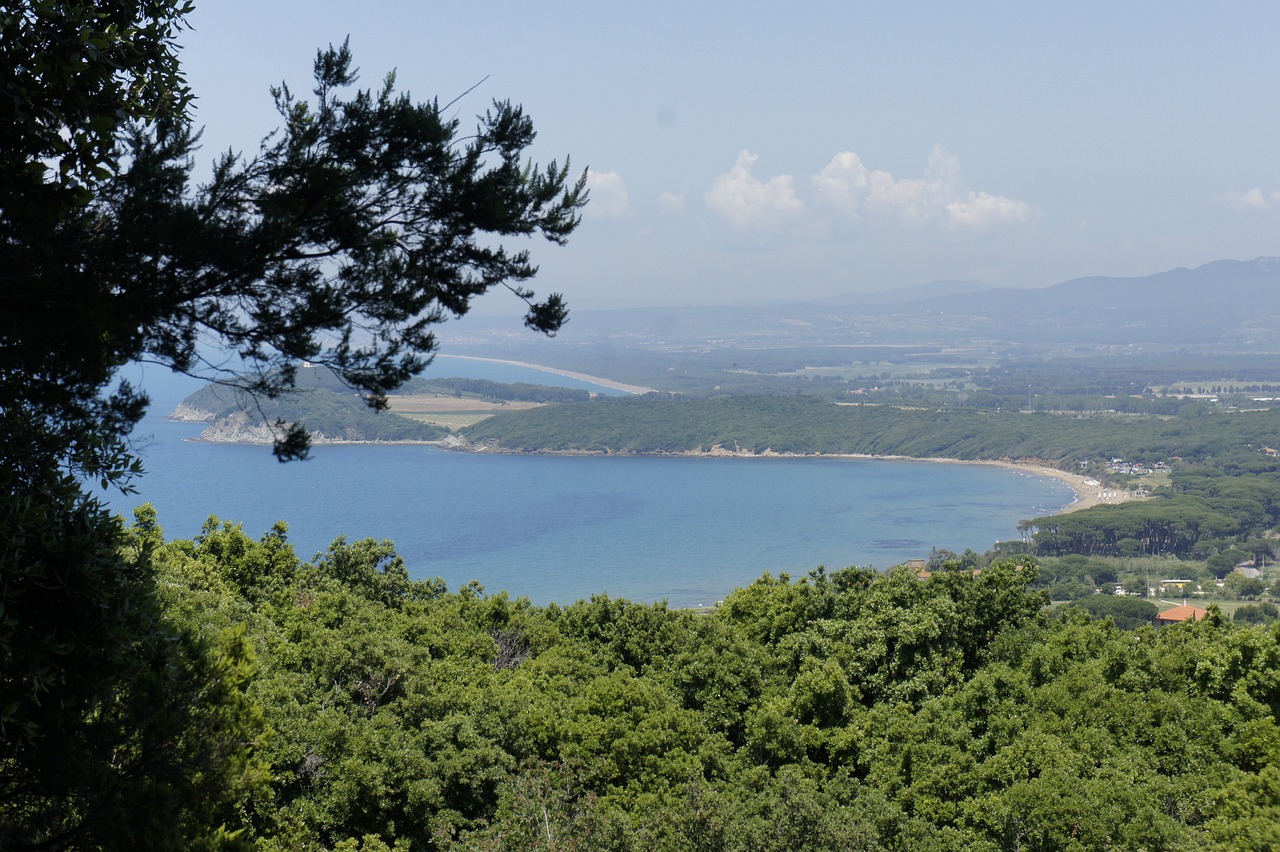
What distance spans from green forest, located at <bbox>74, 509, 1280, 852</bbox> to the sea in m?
23.9

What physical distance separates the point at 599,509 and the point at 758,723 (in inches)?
2006

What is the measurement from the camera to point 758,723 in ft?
31.9

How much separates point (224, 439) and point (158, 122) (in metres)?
76.9

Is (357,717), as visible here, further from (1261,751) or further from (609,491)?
(609,491)

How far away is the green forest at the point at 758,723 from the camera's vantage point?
7.25 meters

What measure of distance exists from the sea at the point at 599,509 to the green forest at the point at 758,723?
78.3 ft

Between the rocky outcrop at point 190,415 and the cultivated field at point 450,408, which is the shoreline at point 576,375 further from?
the rocky outcrop at point 190,415

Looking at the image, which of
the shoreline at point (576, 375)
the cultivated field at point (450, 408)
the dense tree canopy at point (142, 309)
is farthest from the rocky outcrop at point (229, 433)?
the dense tree canopy at point (142, 309)

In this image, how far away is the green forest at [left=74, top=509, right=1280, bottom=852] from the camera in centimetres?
A: 725

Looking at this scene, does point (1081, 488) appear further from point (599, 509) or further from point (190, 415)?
point (190, 415)

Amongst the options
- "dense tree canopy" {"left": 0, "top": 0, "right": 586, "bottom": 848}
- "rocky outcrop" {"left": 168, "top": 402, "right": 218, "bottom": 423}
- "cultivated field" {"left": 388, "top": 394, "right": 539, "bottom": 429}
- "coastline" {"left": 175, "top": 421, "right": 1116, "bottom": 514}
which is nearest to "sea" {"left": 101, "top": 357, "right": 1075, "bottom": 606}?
"coastline" {"left": 175, "top": 421, "right": 1116, "bottom": 514}

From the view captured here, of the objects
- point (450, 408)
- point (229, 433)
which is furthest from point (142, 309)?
point (450, 408)

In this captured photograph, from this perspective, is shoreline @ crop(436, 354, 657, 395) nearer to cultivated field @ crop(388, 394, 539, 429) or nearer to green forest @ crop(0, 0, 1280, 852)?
cultivated field @ crop(388, 394, 539, 429)

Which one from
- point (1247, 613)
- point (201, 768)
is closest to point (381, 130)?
point (201, 768)
